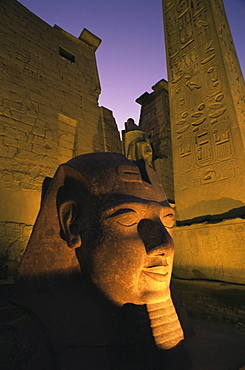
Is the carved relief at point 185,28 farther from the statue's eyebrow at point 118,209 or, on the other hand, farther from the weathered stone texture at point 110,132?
the statue's eyebrow at point 118,209

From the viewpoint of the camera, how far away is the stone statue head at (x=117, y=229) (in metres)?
1.29

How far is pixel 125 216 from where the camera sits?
1347 mm

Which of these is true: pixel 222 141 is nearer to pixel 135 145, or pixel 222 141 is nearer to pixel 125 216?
pixel 135 145

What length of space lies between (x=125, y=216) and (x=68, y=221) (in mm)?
387

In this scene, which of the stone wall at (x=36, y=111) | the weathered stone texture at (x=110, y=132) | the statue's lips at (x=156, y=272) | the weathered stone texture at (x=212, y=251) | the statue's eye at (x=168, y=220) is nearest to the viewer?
the statue's lips at (x=156, y=272)

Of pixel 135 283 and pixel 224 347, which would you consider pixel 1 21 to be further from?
pixel 224 347

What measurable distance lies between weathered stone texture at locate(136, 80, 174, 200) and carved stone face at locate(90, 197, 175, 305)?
6761 mm

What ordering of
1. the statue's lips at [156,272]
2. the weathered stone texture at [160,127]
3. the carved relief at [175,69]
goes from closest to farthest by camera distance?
the statue's lips at [156,272] → the carved relief at [175,69] → the weathered stone texture at [160,127]

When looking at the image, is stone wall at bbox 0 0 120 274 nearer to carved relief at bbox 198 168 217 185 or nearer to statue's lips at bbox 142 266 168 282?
carved relief at bbox 198 168 217 185

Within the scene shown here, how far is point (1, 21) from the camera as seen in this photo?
532 centimetres

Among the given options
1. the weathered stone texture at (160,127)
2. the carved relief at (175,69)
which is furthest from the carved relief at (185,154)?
the weathered stone texture at (160,127)

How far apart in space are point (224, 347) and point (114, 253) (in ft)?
3.33

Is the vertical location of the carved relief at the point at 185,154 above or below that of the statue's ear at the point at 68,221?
above

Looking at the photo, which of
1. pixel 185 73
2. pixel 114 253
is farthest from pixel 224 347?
pixel 185 73
